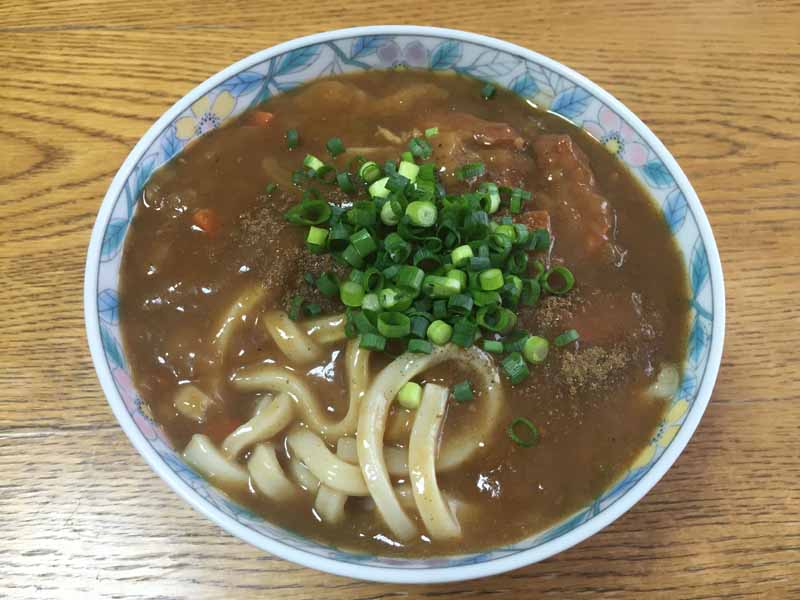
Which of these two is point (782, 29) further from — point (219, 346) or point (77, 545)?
point (77, 545)

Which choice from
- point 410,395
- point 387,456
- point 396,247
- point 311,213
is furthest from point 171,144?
point 387,456

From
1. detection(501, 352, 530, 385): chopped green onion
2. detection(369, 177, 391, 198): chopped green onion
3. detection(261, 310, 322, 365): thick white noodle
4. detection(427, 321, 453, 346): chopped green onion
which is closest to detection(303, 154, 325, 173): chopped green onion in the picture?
detection(369, 177, 391, 198): chopped green onion

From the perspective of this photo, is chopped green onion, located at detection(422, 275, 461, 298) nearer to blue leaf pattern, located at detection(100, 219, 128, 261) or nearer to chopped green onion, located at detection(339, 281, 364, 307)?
chopped green onion, located at detection(339, 281, 364, 307)

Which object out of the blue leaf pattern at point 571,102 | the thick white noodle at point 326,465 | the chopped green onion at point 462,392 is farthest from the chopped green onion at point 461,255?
the blue leaf pattern at point 571,102

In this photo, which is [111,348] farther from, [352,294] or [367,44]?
[367,44]

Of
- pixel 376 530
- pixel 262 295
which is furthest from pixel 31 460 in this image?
pixel 376 530
